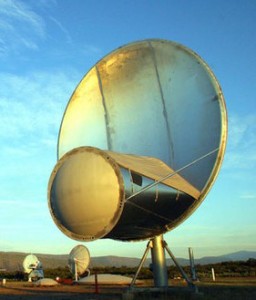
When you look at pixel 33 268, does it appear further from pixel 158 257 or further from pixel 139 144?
pixel 139 144

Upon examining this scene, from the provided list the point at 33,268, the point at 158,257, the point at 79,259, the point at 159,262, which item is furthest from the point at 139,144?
the point at 33,268

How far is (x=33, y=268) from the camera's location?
65.1 meters

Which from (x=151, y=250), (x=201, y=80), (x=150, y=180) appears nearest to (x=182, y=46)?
(x=201, y=80)

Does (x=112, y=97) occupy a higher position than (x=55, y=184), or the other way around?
(x=112, y=97)

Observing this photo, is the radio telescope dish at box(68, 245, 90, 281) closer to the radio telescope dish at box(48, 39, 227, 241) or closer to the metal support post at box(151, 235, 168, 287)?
the radio telescope dish at box(48, 39, 227, 241)

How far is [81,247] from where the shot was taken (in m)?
51.4

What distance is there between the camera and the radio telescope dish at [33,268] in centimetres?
6375

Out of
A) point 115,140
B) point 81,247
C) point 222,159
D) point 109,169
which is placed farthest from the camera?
point 81,247

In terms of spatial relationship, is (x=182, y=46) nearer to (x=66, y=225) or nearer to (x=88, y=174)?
(x=88, y=174)

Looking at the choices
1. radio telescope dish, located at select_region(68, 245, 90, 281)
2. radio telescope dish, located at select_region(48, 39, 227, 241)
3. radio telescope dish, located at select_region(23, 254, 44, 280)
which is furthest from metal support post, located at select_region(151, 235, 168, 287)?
radio telescope dish, located at select_region(23, 254, 44, 280)

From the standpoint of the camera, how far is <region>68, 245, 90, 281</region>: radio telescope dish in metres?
50.5

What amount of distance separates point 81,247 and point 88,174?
123ft

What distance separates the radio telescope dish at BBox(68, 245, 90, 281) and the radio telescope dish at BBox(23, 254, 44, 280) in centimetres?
1484

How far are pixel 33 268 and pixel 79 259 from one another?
17.6m
